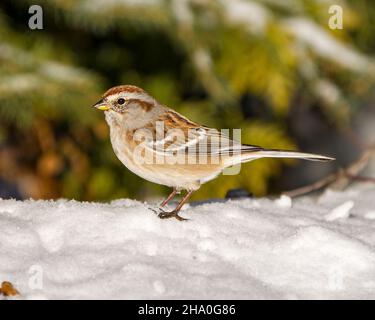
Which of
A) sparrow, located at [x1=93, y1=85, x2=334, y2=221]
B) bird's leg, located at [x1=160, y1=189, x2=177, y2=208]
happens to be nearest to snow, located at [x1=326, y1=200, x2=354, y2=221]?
sparrow, located at [x1=93, y1=85, x2=334, y2=221]

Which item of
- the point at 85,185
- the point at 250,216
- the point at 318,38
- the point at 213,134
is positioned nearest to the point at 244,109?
the point at 318,38

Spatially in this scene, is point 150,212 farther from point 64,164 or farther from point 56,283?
point 64,164

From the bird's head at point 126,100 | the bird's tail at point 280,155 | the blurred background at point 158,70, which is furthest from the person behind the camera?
the blurred background at point 158,70

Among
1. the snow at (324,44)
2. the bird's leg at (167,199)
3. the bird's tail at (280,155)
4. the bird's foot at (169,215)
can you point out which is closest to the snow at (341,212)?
the bird's tail at (280,155)

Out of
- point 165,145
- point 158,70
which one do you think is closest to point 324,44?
point 158,70

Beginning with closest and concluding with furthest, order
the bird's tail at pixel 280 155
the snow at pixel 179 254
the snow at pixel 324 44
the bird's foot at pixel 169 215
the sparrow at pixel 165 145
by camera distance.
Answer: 1. the snow at pixel 179 254
2. the bird's foot at pixel 169 215
3. the bird's tail at pixel 280 155
4. the sparrow at pixel 165 145
5. the snow at pixel 324 44

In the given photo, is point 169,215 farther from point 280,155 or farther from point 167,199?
point 280,155

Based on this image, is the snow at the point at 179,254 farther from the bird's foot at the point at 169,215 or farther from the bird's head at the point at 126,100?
the bird's head at the point at 126,100
